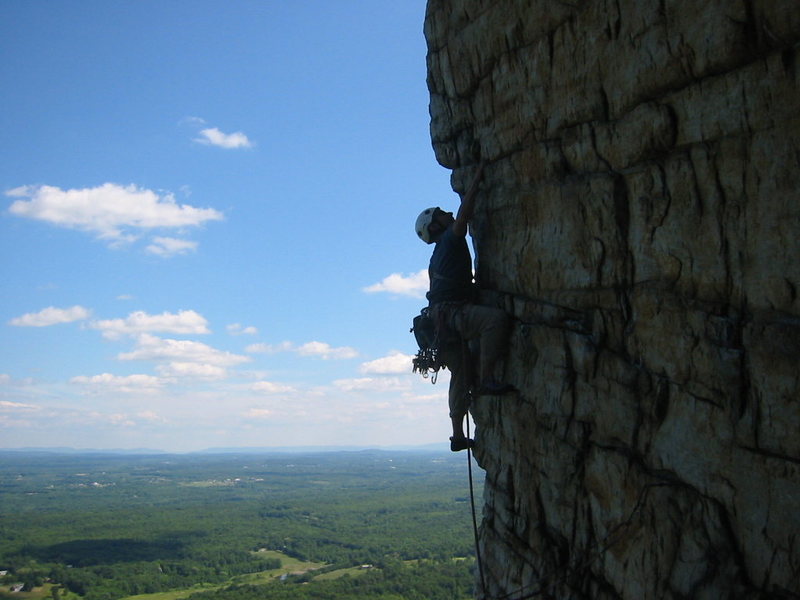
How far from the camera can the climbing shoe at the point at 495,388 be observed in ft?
22.2

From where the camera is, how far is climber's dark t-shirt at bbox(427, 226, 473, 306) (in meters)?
7.53

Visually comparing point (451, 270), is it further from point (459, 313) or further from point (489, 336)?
point (489, 336)

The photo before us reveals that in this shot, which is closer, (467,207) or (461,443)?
(467,207)

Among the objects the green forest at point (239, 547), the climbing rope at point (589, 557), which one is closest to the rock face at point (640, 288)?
the climbing rope at point (589, 557)

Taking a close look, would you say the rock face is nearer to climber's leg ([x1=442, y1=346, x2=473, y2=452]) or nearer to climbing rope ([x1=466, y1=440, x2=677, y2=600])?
climbing rope ([x1=466, y1=440, x2=677, y2=600])

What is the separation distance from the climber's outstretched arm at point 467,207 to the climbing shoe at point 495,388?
181cm

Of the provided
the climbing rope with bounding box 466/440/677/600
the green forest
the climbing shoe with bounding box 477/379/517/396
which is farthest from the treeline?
the climbing shoe with bounding box 477/379/517/396

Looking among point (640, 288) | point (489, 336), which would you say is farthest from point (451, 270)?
point (640, 288)

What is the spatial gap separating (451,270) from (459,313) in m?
0.58

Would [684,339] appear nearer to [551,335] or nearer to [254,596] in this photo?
[551,335]

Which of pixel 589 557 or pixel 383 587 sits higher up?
pixel 589 557

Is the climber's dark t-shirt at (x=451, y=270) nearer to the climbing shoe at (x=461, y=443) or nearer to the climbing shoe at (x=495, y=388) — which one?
the climbing shoe at (x=495, y=388)

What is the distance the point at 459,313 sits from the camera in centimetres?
725

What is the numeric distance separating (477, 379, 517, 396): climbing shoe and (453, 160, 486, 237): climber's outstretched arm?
1812 millimetres
